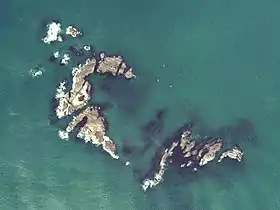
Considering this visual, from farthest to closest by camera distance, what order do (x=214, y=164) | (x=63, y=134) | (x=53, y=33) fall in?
(x=214, y=164) < (x=53, y=33) < (x=63, y=134)

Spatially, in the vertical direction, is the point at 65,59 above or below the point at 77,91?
above

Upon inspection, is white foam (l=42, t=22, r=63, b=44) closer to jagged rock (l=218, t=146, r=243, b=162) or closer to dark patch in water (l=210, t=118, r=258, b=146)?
dark patch in water (l=210, t=118, r=258, b=146)

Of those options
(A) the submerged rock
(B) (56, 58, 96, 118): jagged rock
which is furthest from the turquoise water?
(B) (56, 58, 96, 118): jagged rock

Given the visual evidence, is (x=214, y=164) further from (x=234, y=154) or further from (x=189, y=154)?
(x=189, y=154)

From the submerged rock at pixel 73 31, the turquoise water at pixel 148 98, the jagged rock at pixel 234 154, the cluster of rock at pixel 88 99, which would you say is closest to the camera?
the turquoise water at pixel 148 98

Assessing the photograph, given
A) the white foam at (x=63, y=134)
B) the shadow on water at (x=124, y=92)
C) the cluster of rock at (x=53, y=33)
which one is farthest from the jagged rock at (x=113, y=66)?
the white foam at (x=63, y=134)

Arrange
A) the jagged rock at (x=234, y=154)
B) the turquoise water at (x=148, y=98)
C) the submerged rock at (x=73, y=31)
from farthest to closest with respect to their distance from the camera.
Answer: the jagged rock at (x=234, y=154)
the submerged rock at (x=73, y=31)
the turquoise water at (x=148, y=98)

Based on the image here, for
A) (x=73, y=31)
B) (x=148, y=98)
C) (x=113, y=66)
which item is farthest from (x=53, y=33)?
(x=148, y=98)

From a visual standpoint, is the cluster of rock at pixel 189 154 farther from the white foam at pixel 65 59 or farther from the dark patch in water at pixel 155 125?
→ the white foam at pixel 65 59

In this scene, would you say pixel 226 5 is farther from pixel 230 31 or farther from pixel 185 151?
pixel 185 151
